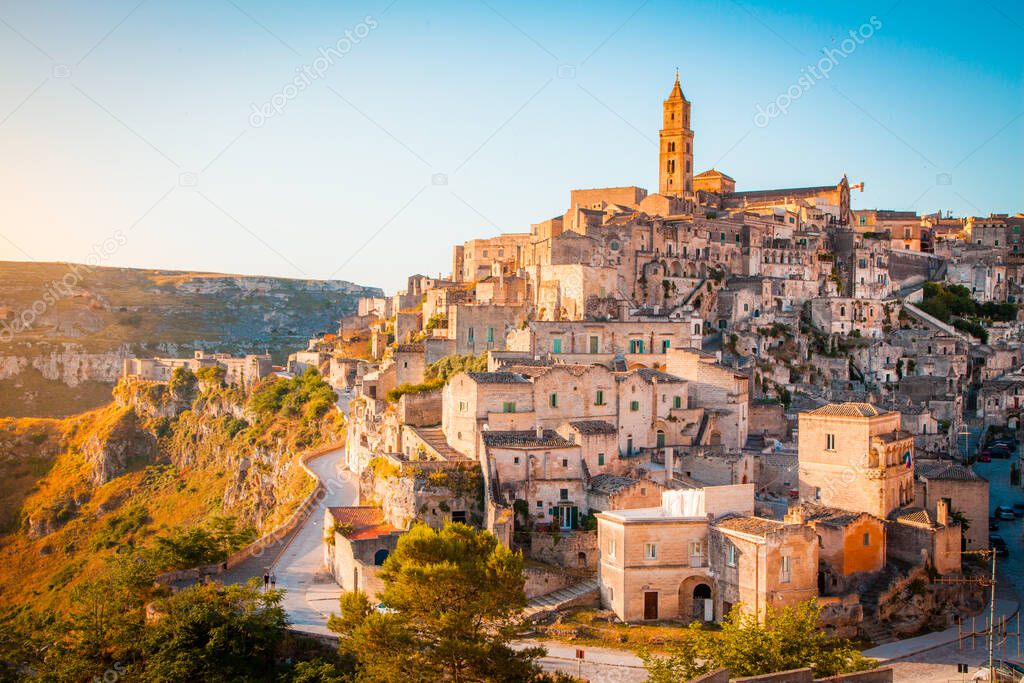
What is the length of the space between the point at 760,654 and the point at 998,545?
2262cm

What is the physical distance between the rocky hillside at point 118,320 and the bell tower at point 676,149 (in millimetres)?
49446

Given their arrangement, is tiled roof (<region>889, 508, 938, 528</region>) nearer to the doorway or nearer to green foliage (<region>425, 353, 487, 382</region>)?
the doorway

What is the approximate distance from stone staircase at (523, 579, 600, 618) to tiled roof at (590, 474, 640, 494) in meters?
3.59

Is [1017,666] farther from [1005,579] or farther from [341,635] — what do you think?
[341,635]

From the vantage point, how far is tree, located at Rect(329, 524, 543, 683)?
953 inches

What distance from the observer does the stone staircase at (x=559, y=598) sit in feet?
104

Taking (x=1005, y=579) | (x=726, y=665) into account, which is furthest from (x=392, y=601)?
(x=1005, y=579)

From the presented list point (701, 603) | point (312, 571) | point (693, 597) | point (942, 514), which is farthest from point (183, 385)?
point (942, 514)

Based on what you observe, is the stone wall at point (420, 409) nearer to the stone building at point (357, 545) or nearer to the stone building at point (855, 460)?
the stone building at point (357, 545)

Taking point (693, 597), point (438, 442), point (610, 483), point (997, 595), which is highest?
point (438, 442)

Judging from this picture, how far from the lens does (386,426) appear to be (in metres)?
46.1

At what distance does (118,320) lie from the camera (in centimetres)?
12238

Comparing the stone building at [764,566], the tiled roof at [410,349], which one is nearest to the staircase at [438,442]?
the tiled roof at [410,349]

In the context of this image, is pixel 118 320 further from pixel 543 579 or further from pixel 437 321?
pixel 543 579
